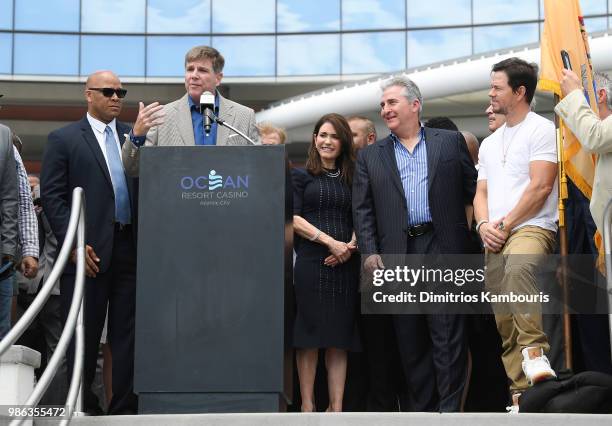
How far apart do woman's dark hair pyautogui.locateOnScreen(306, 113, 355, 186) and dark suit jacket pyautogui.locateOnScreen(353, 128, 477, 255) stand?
0.30m

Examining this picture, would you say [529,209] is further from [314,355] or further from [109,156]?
[109,156]

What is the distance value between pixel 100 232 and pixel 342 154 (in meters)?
1.61

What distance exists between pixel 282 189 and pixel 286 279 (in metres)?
0.44

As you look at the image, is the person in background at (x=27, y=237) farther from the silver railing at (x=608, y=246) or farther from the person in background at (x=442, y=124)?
the silver railing at (x=608, y=246)

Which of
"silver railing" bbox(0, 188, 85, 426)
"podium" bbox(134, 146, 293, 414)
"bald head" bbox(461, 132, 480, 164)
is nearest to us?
"silver railing" bbox(0, 188, 85, 426)

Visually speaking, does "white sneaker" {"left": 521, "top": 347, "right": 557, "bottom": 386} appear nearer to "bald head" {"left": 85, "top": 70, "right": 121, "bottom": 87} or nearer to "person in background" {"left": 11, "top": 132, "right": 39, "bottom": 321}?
"person in background" {"left": 11, "top": 132, "right": 39, "bottom": 321}

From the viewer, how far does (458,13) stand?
89.1ft

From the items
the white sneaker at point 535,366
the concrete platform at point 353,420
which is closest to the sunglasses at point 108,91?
the concrete platform at point 353,420

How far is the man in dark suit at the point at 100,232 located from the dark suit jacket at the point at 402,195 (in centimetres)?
130

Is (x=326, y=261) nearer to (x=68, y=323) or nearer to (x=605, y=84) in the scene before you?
(x=605, y=84)

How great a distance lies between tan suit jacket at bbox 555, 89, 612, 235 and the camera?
5621 millimetres

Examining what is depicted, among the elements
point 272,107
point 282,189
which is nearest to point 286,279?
point 282,189

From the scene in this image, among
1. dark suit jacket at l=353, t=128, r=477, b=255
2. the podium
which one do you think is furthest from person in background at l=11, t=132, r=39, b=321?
dark suit jacket at l=353, t=128, r=477, b=255

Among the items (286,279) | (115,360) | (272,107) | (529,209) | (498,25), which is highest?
(498,25)
